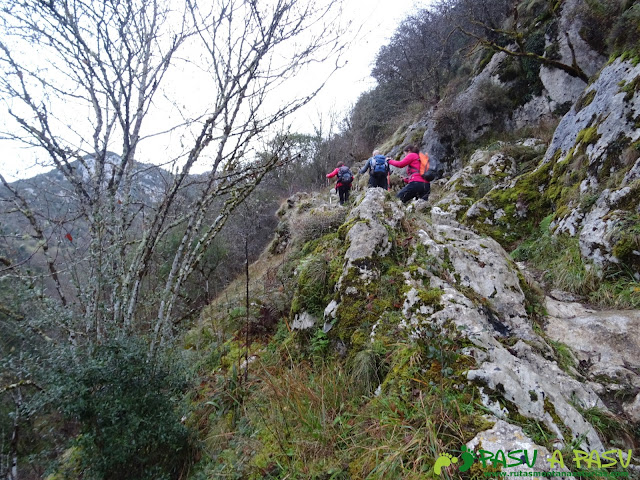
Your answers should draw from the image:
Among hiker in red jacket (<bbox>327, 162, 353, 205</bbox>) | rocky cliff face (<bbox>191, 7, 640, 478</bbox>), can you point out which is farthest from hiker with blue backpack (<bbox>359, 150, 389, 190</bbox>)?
hiker in red jacket (<bbox>327, 162, 353, 205</bbox>)

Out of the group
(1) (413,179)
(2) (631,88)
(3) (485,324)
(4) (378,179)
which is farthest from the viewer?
(4) (378,179)

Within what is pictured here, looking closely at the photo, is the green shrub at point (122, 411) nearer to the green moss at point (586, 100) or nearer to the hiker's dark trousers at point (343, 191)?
the hiker's dark trousers at point (343, 191)

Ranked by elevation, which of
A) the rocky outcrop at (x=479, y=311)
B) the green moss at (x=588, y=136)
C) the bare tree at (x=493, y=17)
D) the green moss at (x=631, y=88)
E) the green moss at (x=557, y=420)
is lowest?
the green moss at (x=557, y=420)

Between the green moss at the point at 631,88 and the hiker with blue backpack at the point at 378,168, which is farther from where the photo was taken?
the hiker with blue backpack at the point at 378,168

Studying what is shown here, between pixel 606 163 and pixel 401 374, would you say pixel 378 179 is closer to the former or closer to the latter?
pixel 606 163

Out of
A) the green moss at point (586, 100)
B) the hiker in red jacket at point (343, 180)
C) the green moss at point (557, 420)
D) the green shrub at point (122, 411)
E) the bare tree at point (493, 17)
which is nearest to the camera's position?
the green moss at point (557, 420)

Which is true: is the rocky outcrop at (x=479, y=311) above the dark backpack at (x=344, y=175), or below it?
below

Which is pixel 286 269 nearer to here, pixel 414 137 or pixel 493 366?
pixel 493 366

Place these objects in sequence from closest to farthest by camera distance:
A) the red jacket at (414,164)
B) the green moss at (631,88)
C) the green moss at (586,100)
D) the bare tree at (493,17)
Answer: the green moss at (631,88)
the green moss at (586,100)
the red jacket at (414,164)
the bare tree at (493,17)

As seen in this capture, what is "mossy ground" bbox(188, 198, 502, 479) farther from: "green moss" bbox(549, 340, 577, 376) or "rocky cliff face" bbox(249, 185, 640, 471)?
"green moss" bbox(549, 340, 577, 376)

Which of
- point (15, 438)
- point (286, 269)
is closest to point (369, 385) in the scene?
point (286, 269)

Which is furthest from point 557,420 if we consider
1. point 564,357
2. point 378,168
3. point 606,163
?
point 378,168

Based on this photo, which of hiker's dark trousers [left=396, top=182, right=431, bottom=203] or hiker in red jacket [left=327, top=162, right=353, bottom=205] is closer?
hiker's dark trousers [left=396, top=182, right=431, bottom=203]

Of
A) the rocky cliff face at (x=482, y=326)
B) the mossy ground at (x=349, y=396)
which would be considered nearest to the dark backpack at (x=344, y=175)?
the rocky cliff face at (x=482, y=326)
